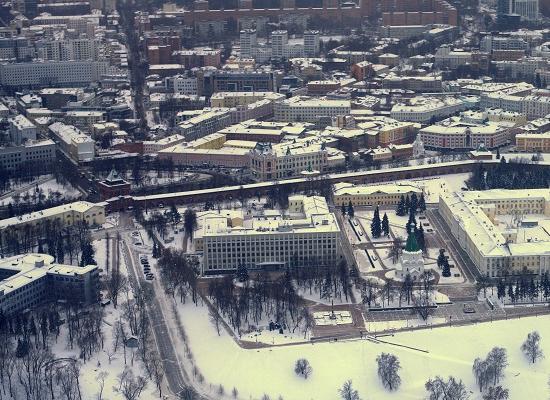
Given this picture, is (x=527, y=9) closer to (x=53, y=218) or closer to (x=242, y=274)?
(x=53, y=218)

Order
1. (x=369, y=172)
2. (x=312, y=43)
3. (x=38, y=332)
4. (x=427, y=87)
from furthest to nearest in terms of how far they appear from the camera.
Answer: (x=312, y=43) < (x=427, y=87) < (x=369, y=172) < (x=38, y=332)

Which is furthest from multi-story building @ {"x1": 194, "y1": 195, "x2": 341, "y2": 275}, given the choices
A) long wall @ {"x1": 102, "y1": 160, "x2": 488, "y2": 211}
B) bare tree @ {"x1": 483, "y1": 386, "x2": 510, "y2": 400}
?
bare tree @ {"x1": 483, "y1": 386, "x2": 510, "y2": 400}

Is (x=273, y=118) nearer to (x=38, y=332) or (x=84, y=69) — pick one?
(x=84, y=69)

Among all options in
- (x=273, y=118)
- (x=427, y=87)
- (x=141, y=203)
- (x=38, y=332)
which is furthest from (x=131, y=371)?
(x=427, y=87)

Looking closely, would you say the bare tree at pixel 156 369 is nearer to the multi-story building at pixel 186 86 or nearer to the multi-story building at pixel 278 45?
the multi-story building at pixel 186 86

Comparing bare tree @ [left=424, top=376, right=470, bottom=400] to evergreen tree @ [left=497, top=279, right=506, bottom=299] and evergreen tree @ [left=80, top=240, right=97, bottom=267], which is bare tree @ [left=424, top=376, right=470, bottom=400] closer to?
evergreen tree @ [left=497, top=279, right=506, bottom=299]
